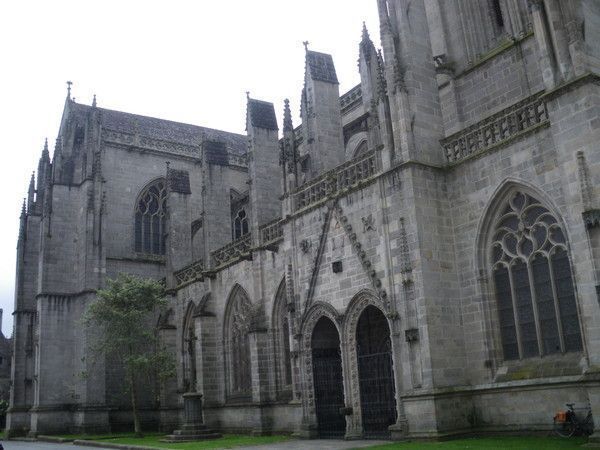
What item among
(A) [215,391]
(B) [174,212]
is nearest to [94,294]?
(B) [174,212]

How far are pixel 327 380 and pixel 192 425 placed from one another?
6.76 m

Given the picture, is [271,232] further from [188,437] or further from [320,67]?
[188,437]

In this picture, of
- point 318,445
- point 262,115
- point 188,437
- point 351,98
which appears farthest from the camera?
point 351,98

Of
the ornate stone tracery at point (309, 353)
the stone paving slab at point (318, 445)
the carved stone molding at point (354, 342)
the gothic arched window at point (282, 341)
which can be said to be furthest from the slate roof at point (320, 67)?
the stone paving slab at point (318, 445)

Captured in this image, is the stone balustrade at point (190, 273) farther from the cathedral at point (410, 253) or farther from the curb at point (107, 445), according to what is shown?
the curb at point (107, 445)

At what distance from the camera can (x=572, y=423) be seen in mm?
14555

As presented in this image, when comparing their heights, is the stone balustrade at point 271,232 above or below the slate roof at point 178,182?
below

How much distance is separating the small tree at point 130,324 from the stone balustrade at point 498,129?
18.6 metres

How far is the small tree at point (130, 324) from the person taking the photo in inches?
1249

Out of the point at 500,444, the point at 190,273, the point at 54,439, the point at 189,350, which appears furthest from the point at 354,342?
the point at 54,439

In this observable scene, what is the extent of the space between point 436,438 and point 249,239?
14.1 meters

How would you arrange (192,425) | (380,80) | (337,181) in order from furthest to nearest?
(192,425)
(337,181)
(380,80)

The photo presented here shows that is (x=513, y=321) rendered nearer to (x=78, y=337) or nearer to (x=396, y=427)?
(x=396, y=427)

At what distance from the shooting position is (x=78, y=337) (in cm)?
3712
